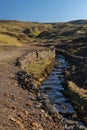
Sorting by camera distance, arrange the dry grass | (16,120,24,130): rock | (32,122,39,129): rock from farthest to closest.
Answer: the dry grass < (32,122,39,129): rock < (16,120,24,130): rock

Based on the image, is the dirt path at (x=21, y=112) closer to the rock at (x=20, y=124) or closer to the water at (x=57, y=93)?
the rock at (x=20, y=124)

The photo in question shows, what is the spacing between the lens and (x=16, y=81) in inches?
1342

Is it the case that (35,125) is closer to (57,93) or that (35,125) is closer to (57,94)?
(57,94)

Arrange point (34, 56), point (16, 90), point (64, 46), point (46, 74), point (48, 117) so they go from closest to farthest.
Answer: point (48, 117), point (16, 90), point (46, 74), point (34, 56), point (64, 46)

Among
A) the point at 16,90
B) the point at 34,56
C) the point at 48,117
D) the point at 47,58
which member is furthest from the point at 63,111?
the point at 47,58

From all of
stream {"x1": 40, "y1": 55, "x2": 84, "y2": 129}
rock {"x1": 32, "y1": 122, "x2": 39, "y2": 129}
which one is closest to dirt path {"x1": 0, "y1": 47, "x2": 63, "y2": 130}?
rock {"x1": 32, "y1": 122, "x2": 39, "y2": 129}

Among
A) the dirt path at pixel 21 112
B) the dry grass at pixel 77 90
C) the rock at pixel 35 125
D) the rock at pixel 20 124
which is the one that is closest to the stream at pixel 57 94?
the dry grass at pixel 77 90

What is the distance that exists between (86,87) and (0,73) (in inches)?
382

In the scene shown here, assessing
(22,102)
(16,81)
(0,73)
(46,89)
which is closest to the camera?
(22,102)

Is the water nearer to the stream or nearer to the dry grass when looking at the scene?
the stream

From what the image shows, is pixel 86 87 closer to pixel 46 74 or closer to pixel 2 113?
pixel 46 74

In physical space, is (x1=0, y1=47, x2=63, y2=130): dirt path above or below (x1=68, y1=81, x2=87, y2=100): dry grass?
above

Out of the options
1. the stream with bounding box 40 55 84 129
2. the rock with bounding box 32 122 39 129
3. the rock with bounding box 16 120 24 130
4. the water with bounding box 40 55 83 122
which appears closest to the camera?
the rock with bounding box 16 120 24 130

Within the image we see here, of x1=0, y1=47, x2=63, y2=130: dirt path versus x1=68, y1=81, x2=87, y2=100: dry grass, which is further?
x1=68, y1=81, x2=87, y2=100: dry grass
